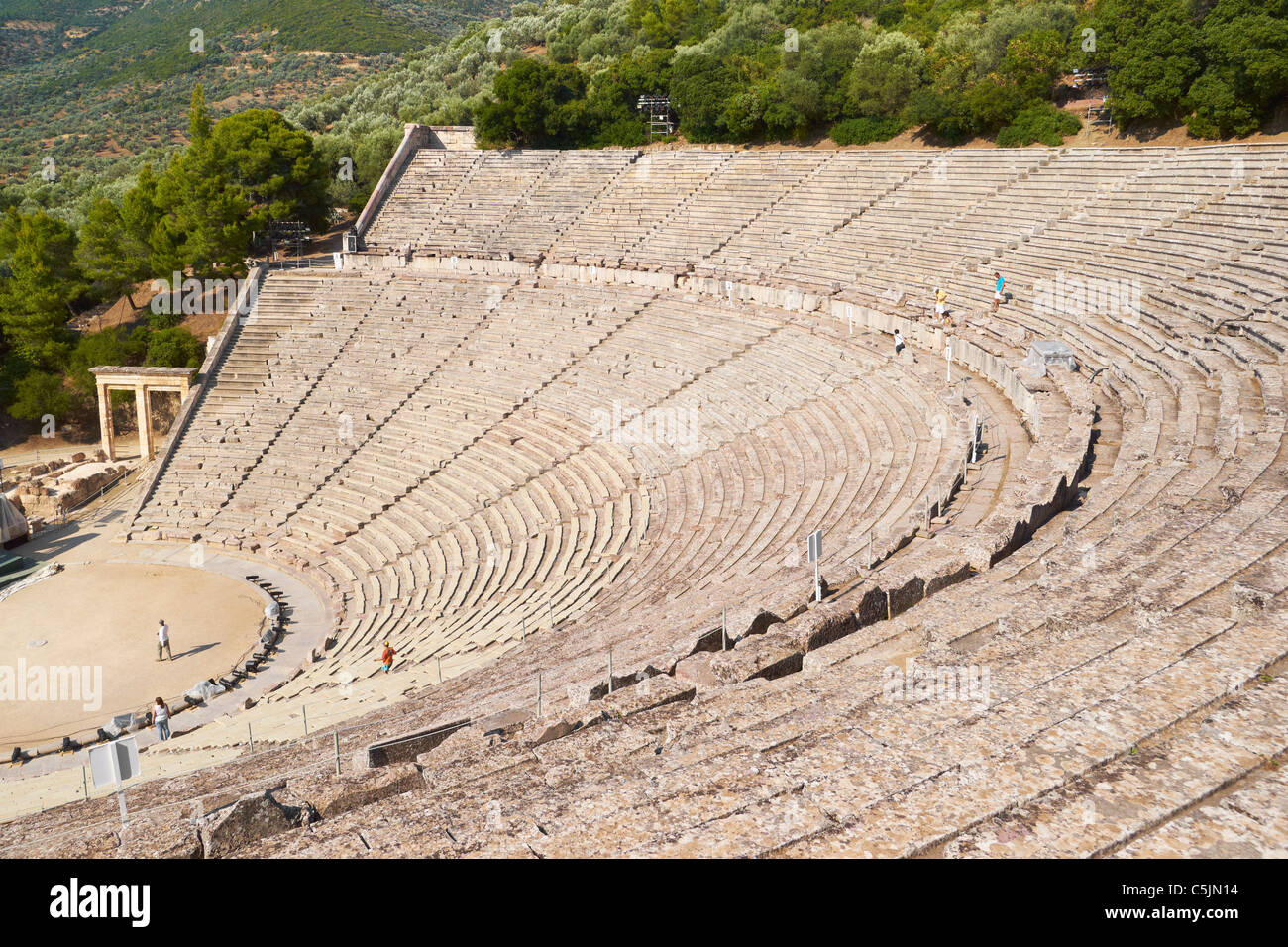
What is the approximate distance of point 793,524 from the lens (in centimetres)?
1414

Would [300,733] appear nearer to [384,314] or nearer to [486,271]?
[384,314]

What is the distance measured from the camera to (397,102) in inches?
2299

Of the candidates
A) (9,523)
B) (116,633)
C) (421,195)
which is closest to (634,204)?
(421,195)

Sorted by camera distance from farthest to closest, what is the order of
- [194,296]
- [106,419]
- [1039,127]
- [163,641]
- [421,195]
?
1. [421,195]
2. [194,296]
3. [106,419]
4. [1039,127]
5. [163,641]

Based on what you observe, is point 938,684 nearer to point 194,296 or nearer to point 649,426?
point 649,426

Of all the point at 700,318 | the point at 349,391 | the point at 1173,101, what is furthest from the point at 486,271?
the point at 1173,101

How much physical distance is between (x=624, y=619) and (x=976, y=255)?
1599cm

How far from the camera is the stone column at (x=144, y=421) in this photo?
29.6 metres

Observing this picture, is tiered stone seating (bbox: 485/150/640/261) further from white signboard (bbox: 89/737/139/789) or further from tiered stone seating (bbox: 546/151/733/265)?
white signboard (bbox: 89/737/139/789)

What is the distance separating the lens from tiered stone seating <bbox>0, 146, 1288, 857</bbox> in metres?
5.11

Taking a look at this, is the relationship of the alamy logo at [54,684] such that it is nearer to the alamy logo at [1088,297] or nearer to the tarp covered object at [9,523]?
the tarp covered object at [9,523]

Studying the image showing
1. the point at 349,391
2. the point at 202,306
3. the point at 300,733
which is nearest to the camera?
the point at 300,733
